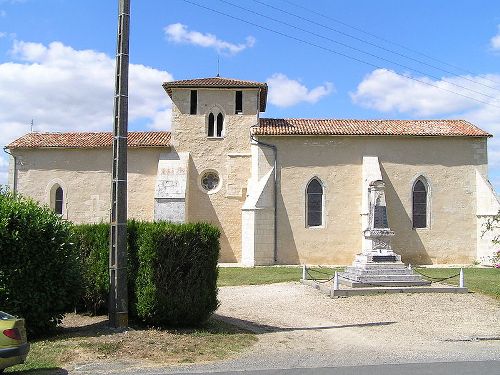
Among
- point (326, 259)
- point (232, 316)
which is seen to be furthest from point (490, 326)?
point (326, 259)

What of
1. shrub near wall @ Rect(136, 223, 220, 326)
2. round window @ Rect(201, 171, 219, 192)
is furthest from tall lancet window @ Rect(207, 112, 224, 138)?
shrub near wall @ Rect(136, 223, 220, 326)

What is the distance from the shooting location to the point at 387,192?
27.3 metres

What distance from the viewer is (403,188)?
27.4 metres

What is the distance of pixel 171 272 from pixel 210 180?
18.6 m

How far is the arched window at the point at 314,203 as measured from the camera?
27281mm

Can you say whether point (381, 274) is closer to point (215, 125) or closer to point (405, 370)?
point (405, 370)

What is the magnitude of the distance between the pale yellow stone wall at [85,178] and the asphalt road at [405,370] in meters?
21.4

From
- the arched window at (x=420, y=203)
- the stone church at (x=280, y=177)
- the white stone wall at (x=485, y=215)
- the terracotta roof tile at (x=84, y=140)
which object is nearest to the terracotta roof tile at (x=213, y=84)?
A: the stone church at (x=280, y=177)

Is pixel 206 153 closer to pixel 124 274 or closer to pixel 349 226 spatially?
pixel 349 226

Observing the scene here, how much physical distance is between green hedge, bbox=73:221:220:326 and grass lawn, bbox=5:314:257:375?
0.36 meters

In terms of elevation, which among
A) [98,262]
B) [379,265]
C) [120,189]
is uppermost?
[120,189]

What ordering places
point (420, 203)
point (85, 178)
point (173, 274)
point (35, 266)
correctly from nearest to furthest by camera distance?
point (35, 266) < point (173, 274) < point (420, 203) < point (85, 178)

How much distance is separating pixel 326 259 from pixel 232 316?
14.7m

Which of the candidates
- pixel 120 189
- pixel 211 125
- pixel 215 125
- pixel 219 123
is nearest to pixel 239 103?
pixel 219 123
